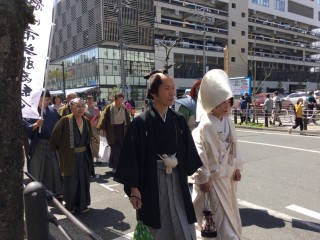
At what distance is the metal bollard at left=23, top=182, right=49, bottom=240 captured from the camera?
79.7 inches

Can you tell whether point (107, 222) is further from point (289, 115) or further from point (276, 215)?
point (289, 115)

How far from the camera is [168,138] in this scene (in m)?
2.92

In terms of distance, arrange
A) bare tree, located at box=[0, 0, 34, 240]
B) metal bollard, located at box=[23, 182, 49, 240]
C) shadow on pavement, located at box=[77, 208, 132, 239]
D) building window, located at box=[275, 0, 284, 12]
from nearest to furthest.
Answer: bare tree, located at box=[0, 0, 34, 240]
metal bollard, located at box=[23, 182, 49, 240]
shadow on pavement, located at box=[77, 208, 132, 239]
building window, located at box=[275, 0, 284, 12]

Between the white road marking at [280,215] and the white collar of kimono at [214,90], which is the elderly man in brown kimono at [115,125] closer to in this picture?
the white road marking at [280,215]

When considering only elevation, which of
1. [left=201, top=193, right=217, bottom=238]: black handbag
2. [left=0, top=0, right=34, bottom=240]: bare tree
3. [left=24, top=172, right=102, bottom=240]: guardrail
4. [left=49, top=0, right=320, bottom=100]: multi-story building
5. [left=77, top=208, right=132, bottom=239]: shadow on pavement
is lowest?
[left=77, top=208, right=132, bottom=239]: shadow on pavement

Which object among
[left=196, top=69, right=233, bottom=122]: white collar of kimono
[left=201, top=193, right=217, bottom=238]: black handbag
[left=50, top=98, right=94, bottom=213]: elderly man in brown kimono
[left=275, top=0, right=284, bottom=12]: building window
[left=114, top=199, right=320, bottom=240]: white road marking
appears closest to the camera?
[left=201, top=193, right=217, bottom=238]: black handbag

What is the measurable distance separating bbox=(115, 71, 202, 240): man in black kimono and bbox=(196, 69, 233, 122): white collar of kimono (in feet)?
2.16

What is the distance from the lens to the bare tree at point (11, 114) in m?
1.91

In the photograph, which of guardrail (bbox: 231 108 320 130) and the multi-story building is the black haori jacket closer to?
guardrail (bbox: 231 108 320 130)

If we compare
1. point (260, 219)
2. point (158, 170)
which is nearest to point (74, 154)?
point (158, 170)

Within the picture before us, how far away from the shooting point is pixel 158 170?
2893 millimetres

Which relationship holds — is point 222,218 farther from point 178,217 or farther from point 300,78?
point 300,78

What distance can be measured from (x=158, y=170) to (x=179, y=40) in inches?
1479

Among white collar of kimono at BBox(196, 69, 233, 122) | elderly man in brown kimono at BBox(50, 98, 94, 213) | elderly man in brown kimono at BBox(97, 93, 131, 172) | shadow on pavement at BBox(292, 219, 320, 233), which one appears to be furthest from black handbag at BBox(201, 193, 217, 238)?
elderly man in brown kimono at BBox(97, 93, 131, 172)
